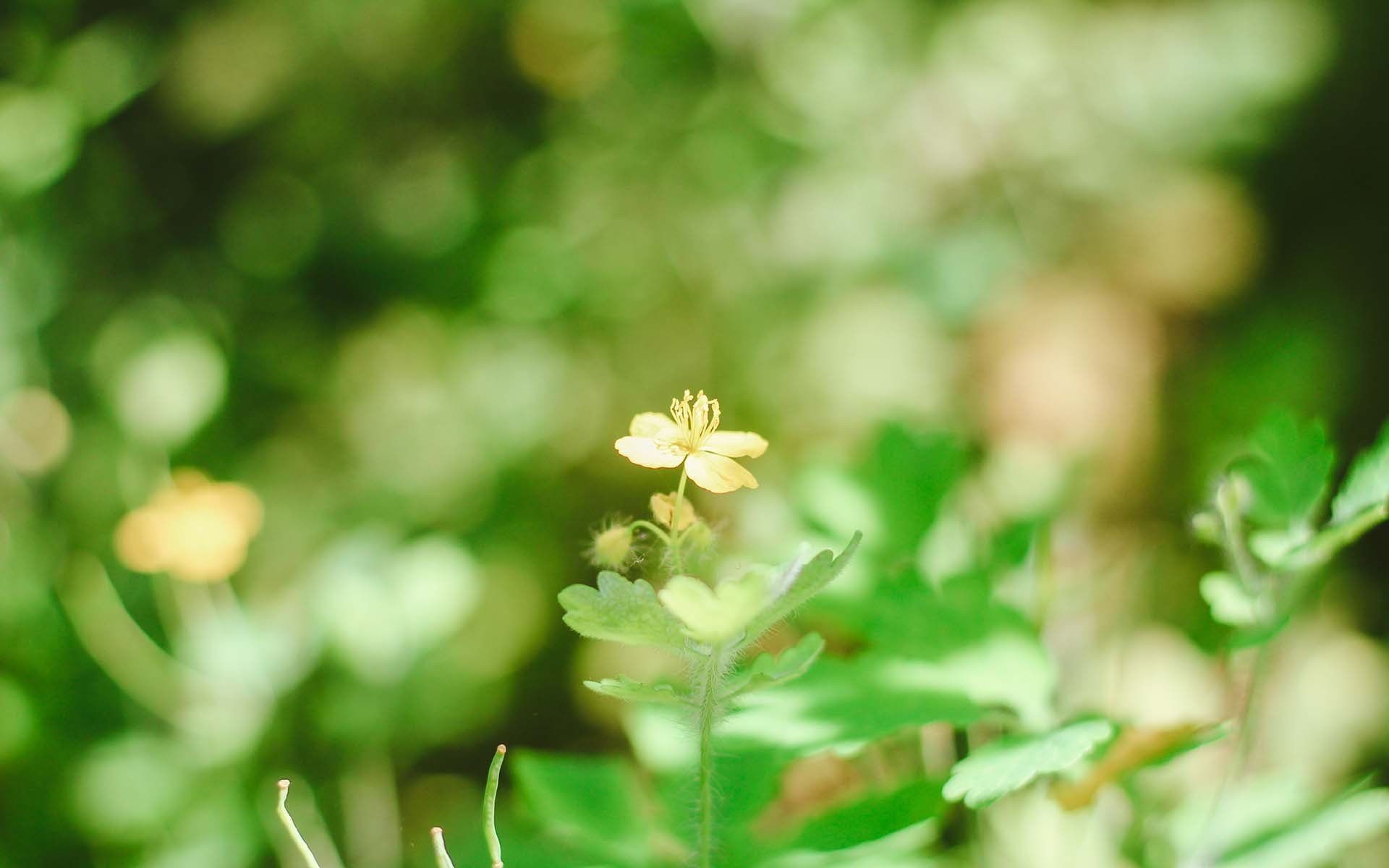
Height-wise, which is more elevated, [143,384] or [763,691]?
[143,384]

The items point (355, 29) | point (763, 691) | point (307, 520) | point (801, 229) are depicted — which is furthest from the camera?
point (355, 29)

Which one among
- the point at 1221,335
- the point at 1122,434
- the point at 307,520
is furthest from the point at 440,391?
the point at 1221,335

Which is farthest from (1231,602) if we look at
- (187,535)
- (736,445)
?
(187,535)

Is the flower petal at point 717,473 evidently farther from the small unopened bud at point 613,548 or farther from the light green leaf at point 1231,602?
the light green leaf at point 1231,602

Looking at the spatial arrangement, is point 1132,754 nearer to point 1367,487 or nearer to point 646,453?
point 1367,487

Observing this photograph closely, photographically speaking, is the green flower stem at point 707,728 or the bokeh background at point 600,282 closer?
the green flower stem at point 707,728

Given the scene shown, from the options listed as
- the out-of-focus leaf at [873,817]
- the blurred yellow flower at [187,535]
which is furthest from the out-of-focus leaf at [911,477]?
the blurred yellow flower at [187,535]

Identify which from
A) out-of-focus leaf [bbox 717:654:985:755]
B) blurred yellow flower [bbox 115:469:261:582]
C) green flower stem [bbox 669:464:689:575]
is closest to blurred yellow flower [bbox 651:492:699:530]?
green flower stem [bbox 669:464:689:575]

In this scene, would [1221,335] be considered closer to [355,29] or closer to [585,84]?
[585,84]
